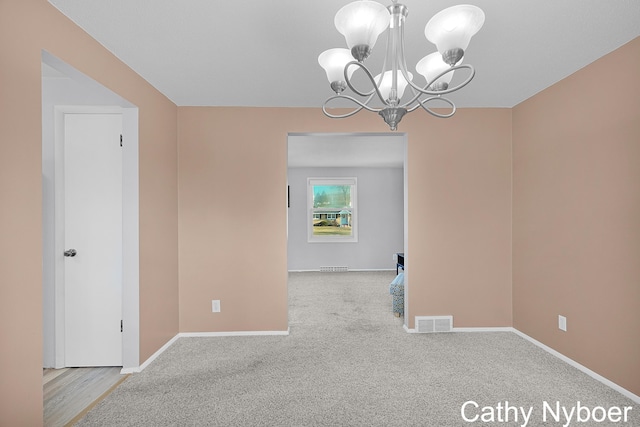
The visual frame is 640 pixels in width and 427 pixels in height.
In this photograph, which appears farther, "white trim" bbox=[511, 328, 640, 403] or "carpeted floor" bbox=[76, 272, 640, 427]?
"white trim" bbox=[511, 328, 640, 403]

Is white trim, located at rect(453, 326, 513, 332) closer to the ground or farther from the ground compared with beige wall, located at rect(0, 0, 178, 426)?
closer to the ground

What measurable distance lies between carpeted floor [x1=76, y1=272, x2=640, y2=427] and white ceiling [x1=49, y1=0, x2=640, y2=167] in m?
2.23

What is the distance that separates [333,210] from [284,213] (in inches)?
158

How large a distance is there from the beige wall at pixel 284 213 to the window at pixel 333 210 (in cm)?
388

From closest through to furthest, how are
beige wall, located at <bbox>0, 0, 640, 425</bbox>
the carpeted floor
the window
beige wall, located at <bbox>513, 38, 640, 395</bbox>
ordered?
beige wall, located at <bbox>0, 0, 640, 425</bbox>, the carpeted floor, beige wall, located at <bbox>513, 38, 640, 395</bbox>, the window

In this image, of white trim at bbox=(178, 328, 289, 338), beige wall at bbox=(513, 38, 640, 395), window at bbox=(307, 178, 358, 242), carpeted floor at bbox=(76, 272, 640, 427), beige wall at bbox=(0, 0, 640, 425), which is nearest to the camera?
beige wall at bbox=(0, 0, 640, 425)

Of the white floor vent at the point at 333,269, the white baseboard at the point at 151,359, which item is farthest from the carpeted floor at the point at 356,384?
the white floor vent at the point at 333,269

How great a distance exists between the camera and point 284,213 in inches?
131

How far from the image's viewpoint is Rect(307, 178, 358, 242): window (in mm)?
7238

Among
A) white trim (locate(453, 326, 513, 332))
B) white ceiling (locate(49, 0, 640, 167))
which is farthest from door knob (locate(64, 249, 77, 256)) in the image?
white trim (locate(453, 326, 513, 332))

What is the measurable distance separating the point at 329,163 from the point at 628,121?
5.03m

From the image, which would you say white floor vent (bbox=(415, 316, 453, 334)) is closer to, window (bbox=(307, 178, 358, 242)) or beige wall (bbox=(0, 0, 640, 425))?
beige wall (bbox=(0, 0, 640, 425))

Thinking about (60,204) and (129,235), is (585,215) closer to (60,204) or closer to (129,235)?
(129,235)

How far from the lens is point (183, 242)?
330 cm
